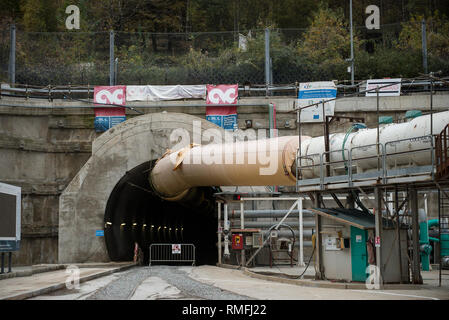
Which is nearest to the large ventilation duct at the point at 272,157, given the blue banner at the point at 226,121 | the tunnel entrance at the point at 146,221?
the tunnel entrance at the point at 146,221

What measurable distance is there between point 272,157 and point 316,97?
15281mm

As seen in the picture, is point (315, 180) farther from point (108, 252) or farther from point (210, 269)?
point (108, 252)

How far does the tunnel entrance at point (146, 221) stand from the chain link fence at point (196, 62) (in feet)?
28.8

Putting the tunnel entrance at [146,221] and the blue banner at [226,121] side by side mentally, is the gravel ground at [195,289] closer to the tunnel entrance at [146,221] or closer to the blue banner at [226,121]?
the tunnel entrance at [146,221]

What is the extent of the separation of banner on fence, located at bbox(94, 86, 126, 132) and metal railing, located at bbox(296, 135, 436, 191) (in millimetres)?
16971

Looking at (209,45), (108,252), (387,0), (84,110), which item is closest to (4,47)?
(84,110)

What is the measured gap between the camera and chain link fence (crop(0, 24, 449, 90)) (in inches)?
1633

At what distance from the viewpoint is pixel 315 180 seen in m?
19.3

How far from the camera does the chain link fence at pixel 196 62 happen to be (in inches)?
1633

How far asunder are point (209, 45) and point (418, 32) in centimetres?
1844

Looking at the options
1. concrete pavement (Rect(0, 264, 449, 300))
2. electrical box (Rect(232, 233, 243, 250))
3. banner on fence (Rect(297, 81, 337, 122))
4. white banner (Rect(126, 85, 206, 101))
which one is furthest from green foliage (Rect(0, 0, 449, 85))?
concrete pavement (Rect(0, 264, 449, 300))

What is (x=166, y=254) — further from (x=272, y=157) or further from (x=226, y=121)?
(x=272, y=157)

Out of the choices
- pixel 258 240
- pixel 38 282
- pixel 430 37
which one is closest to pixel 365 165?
pixel 258 240

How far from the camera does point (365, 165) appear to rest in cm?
1786
